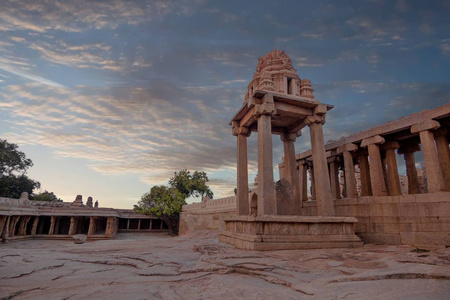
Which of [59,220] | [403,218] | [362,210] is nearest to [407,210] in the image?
[403,218]

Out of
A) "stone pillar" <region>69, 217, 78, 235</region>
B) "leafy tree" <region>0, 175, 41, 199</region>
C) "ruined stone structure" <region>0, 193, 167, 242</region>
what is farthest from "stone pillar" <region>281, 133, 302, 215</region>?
"leafy tree" <region>0, 175, 41, 199</region>

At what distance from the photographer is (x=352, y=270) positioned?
4324mm

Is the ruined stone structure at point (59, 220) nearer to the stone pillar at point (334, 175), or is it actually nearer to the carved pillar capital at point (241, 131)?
the carved pillar capital at point (241, 131)

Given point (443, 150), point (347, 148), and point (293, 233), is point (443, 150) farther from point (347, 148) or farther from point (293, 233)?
point (293, 233)

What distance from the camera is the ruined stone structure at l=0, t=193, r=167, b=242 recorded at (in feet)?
69.4

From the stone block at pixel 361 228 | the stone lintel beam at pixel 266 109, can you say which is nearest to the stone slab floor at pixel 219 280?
the stone block at pixel 361 228

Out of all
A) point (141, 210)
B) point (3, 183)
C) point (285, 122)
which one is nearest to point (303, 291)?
point (285, 122)

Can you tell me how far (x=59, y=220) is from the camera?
3059 cm

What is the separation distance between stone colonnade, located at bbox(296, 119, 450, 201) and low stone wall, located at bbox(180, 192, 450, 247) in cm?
114

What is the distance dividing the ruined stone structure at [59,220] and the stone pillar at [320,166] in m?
22.4

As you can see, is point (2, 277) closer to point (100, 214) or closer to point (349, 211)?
point (349, 211)

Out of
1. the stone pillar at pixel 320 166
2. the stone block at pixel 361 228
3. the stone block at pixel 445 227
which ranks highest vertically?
the stone pillar at pixel 320 166

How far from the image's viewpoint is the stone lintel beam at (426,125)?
33.0 ft

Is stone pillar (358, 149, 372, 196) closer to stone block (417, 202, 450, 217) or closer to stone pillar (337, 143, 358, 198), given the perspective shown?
stone pillar (337, 143, 358, 198)
